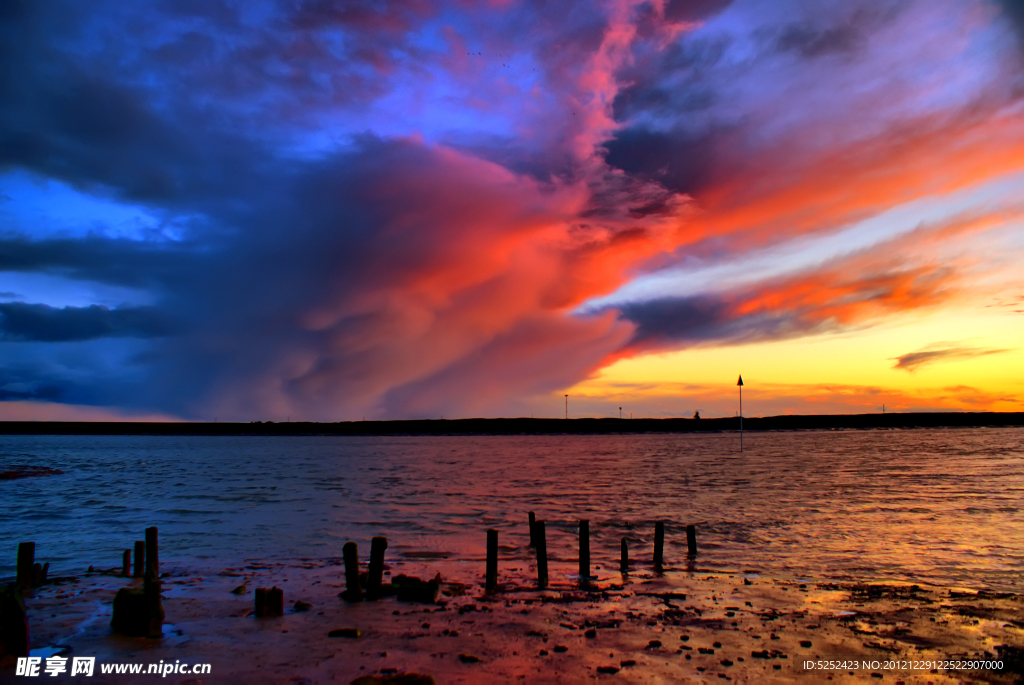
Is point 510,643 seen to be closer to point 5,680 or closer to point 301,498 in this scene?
point 5,680

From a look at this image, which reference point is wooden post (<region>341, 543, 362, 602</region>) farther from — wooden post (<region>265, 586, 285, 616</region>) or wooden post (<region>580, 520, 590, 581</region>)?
wooden post (<region>580, 520, 590, 581</region>)

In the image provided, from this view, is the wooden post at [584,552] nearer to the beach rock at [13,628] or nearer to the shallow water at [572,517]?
the shallow water at [572,517]

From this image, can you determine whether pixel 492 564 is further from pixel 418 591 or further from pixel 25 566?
pixel 25 566

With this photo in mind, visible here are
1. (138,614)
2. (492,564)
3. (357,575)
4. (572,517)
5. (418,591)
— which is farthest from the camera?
(572,517)

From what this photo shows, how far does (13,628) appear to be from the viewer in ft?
34.9

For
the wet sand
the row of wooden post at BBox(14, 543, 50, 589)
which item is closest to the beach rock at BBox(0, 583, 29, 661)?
the wet sand

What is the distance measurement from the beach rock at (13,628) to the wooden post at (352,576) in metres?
6.05

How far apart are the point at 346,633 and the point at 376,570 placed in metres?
3.10

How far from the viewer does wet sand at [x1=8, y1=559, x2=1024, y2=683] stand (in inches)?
400

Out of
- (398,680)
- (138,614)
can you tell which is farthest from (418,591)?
(398,680)

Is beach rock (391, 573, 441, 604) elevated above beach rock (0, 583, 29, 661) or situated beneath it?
situated beneath

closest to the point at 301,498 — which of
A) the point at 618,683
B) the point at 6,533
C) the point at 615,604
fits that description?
the point at 6,533

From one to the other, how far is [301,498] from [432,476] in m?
19.8

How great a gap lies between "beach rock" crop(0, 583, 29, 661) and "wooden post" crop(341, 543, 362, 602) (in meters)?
6.05
